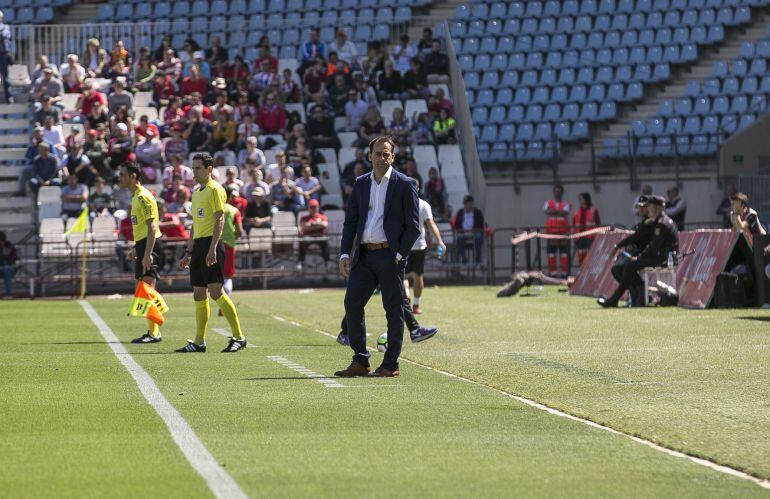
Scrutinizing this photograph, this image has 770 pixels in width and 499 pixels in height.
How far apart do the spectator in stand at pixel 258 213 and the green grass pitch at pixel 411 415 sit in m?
13.5

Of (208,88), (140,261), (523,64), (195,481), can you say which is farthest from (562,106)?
(195,481)

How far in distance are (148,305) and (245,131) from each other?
1891 cm

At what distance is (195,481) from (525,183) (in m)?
28.8

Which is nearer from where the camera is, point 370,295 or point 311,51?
point 370,295

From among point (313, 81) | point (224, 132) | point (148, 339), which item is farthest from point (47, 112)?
point (148, 339)

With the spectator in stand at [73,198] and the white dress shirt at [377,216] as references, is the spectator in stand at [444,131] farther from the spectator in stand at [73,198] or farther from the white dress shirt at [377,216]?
the white dress shirt at [377,216]

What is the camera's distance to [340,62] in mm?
38281

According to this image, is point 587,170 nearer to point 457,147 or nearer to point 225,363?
point 457,147

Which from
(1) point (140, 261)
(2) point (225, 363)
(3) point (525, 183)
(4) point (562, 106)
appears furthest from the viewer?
(4) point (562, 106)

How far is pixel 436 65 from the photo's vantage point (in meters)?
39.3

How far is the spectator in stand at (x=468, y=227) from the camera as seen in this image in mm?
33688

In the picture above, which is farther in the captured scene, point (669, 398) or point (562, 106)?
point (562, 106)

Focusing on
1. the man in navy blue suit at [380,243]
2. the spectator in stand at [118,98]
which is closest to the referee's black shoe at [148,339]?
the man in navy blue suit at [380,243]

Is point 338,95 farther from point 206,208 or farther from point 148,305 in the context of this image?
point 206,208
